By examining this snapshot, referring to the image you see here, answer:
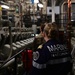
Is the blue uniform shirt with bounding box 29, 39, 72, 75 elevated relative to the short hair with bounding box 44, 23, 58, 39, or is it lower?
lower

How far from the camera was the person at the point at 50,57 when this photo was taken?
89.7 inches

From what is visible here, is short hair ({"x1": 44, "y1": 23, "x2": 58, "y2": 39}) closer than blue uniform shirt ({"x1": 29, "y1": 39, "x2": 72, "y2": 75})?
No

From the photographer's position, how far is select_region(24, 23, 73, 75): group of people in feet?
7.48

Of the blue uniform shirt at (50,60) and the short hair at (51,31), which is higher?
the short hair at (51,31)

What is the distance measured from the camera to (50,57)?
7.55 feet

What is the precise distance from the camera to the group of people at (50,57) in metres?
2.28

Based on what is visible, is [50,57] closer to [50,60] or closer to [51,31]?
[50,60]

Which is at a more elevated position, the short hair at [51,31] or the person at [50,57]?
the short hair at [51,31]

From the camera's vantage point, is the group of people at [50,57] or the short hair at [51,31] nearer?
the group of people at [50,57]

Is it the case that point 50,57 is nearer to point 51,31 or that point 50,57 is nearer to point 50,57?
point 50,57

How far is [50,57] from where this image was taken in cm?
230

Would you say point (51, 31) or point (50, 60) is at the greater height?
point (51, 31)

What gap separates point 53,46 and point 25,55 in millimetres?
2158

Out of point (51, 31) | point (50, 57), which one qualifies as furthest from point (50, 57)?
point (51, 31)
